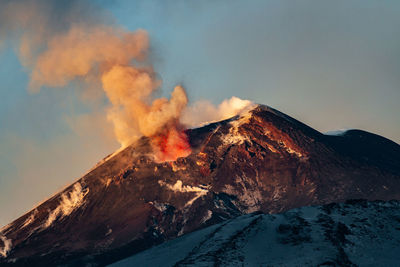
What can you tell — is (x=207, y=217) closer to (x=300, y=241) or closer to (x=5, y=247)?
(x=5, y=247)

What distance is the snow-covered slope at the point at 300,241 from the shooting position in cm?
6347

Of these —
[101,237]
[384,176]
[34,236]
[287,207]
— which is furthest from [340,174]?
[34,236]

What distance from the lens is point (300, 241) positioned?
71.0 m

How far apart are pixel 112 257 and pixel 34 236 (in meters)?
49.5

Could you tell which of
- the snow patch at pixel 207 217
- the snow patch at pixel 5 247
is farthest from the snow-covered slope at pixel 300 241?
the snow patch at pixel 5 247

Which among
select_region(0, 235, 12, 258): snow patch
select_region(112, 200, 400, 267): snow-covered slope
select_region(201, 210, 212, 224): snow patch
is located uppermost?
select_region(0, 235, 12, 258): snow patch

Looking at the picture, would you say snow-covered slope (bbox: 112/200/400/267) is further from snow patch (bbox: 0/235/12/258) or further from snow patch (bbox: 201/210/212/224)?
snow patch (bbox: 0/235/12/258)

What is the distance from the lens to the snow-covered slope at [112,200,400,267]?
63.5m

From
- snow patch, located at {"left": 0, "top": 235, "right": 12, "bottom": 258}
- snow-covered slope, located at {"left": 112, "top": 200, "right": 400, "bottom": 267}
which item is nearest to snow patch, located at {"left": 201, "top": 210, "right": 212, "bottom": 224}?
snow patch, located at {"left": 0, "top": 235, "right": 12, "bottom": 258}

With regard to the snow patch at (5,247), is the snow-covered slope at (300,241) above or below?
below

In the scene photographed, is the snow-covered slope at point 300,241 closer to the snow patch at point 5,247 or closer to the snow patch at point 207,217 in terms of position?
the snow patch at point 207,217

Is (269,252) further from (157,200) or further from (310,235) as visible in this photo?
(157,200)

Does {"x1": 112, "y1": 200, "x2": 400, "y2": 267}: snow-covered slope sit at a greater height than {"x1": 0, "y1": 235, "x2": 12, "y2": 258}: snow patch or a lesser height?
A: lesser

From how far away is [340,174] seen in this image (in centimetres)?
19888
